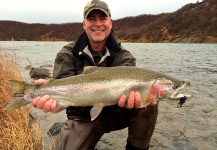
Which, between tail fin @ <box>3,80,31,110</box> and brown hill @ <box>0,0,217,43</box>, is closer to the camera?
tail fin @ <box>3,80,31,110</box>

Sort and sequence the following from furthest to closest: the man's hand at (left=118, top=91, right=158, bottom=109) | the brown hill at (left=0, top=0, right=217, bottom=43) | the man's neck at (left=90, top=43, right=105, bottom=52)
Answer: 1. the brown hill at (left=0, top=0, right=217, bottom=43)
2. the man's neck at (left=90, top=43, right=105, bottom=52)
3. the man's hand at (left=118, top=91, right=158, bottom=109)

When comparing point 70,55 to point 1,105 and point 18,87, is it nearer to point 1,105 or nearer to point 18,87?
point 18,87

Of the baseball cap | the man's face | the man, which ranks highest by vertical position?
the baseball cap

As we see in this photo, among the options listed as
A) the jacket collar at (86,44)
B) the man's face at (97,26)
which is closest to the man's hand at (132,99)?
the jacket collar at (86,44)

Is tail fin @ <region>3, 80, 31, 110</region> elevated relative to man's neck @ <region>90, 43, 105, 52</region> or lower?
lower

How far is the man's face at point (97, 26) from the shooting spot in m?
3.78

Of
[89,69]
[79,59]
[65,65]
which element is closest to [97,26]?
[79,59]

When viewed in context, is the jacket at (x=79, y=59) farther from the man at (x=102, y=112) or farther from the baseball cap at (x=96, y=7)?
the baseball cap at (x=96, y=7)

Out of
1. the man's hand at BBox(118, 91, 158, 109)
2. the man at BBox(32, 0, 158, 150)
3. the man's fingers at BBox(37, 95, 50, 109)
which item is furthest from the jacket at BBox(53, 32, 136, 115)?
the man's hand at BBox(118, 91, 158, 109)

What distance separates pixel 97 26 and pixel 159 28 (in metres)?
51.9

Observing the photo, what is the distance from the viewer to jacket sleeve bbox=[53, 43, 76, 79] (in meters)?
3.73

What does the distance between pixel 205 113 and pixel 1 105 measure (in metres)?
4.37

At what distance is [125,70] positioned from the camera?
318 centimetres

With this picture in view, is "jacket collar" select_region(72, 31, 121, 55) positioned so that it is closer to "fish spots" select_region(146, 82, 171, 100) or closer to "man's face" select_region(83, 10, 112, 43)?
"man's face" select_region(83, 10, 112, 43)
